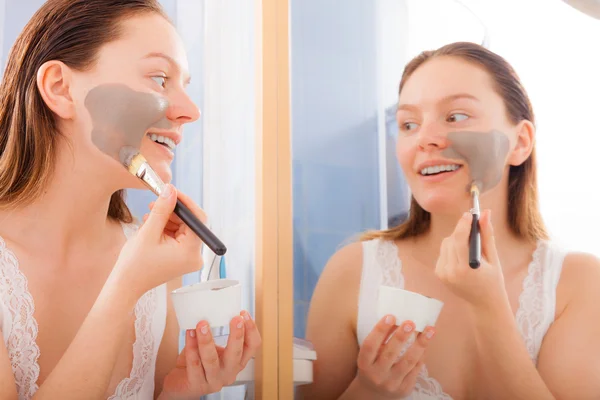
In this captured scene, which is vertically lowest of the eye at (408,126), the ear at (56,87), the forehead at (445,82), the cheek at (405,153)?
the cheek at (405,153)

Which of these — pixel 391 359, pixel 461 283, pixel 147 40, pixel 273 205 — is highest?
pixel 147 40

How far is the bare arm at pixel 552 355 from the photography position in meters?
0.91

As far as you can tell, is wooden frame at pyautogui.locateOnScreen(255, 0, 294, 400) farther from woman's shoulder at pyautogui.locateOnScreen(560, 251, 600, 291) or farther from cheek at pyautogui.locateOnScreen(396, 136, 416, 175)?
woman's shoulder at pyautogui.locateOnScreen(560, 251, 600, 291)

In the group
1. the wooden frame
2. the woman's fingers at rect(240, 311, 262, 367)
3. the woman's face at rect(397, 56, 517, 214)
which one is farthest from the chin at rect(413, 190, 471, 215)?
the woman's fingers at rect(240, 311, 262, 367)

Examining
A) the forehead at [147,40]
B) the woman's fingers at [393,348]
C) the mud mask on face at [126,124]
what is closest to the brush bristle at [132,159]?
the mud mask on face at [126,124]

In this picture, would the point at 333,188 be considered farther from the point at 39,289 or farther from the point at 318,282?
the point at 39,289

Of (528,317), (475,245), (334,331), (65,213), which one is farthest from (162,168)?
(528,317)

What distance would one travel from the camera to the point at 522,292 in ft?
3.09

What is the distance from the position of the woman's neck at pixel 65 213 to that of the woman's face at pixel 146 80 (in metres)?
0.03

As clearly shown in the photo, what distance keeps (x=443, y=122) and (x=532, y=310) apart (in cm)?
30

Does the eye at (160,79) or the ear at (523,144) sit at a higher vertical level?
the eye at (160,79)

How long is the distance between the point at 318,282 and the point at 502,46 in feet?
1.54

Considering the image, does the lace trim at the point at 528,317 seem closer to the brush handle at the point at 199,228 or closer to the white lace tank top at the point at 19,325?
the brush handle at the point at 199,228

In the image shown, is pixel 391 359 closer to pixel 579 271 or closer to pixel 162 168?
pixel 579 271
